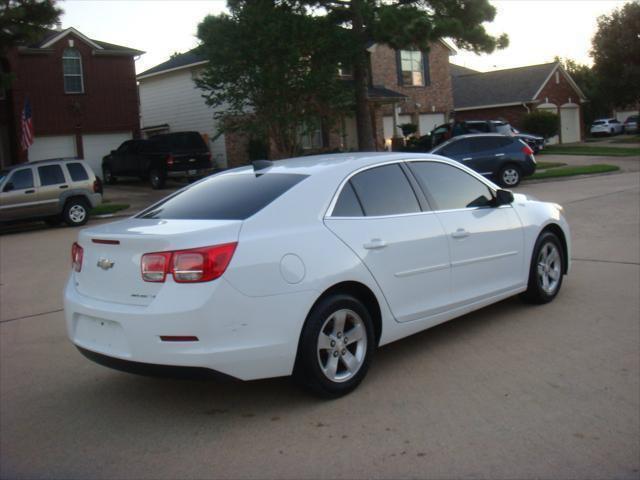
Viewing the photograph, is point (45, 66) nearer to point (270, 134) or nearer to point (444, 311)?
point (270, 134)

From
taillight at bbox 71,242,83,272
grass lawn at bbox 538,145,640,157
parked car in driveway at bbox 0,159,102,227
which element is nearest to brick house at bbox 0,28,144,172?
parked car in driveway at bbox 0,159,102,227

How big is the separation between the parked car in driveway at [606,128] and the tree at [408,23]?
114 feet

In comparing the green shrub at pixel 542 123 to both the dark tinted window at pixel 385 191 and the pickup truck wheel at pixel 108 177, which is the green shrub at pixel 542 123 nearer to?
the pickup truck wheel at pixel 108 177

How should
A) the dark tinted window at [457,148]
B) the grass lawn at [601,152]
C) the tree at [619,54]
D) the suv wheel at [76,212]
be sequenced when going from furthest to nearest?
the tree at [619,54], the grass lawn at [601,152], the dark tinted window at [457,148], the suv wheel at [76,212]

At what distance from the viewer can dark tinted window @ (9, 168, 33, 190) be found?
1806cm

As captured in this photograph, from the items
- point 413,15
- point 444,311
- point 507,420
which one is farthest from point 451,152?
point 507,420

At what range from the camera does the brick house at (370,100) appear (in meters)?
33.0

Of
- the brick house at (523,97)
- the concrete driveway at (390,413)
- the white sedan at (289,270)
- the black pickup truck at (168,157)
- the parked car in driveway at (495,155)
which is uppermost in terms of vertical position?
the brick house at (523,97)

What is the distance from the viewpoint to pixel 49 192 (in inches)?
728

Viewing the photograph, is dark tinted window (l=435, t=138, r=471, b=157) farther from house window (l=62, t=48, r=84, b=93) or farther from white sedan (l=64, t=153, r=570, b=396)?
house window (l=62, t=48, r=84, b=93)

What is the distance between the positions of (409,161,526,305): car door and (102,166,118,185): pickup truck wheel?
Answer: 26468mm

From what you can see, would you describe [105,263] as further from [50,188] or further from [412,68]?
[412,68]

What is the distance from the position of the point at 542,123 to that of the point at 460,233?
36235 mm

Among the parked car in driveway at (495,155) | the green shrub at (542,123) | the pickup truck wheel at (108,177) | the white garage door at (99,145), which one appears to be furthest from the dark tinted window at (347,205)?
the green shrub at (542,123)
